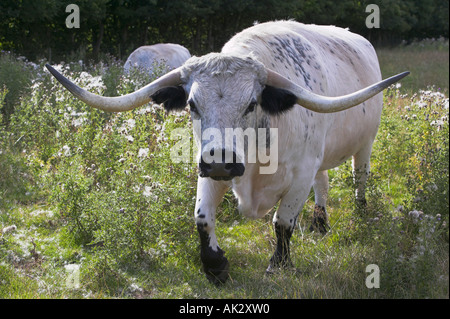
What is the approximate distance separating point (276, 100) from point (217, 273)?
1389 millimetres

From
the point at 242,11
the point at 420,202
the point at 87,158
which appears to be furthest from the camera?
the point at 242,11

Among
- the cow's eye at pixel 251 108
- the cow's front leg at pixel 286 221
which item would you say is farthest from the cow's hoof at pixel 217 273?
the cow's eye at pixel 251 108

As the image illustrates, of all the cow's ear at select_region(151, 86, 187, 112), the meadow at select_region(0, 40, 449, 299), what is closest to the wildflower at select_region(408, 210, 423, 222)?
the meadow at select_region(0, 40, 449, 299)

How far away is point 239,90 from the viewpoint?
3.56 m

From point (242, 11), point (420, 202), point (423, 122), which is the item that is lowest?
point (420, 202)

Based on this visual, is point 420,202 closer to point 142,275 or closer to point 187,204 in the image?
point 187,204

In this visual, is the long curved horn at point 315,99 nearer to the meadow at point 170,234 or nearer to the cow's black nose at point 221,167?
the cow's black nose at point 221,167

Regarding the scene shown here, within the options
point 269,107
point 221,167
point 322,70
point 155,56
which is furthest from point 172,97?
point 155,56

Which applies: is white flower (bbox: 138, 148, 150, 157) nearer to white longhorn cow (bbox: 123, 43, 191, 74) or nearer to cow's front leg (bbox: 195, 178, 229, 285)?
cow's front leg (bbox: 195, 178, 229, 285)

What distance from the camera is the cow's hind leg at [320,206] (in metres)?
5.34

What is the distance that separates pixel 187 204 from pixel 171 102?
109 cm

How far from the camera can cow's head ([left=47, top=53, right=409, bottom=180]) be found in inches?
132

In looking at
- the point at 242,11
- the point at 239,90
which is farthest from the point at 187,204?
the point at 242,11

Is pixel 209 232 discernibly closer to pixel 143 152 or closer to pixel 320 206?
pixel 143 152
